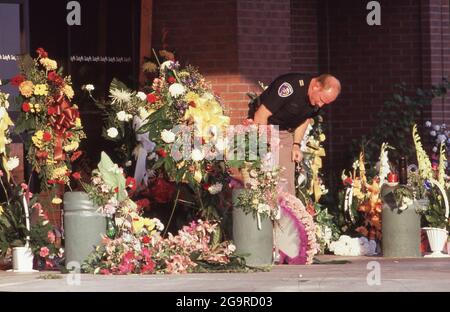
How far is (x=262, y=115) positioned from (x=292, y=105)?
0.35 meters

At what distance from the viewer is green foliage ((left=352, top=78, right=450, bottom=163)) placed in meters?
19.9

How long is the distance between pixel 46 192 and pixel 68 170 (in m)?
0.34

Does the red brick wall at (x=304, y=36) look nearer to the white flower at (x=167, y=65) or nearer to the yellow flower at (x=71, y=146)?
the white flower at (x=167, y=65)

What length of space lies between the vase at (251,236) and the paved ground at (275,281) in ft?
0.63

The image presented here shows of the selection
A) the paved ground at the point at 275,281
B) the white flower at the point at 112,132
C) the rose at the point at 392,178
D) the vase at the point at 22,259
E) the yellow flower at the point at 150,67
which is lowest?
the paved ground at the point at 275,281

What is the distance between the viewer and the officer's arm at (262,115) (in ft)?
52.8

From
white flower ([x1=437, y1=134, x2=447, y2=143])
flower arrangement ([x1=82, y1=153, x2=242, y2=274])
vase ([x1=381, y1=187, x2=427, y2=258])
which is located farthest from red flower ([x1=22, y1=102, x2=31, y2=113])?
white flower ([x1=437, y1=134, x2=447, y2=143])

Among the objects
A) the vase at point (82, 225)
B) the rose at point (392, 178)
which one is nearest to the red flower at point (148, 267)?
the vase at point (82, 225)

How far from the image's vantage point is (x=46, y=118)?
15781 mm

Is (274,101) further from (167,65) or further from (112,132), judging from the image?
(112,132)
